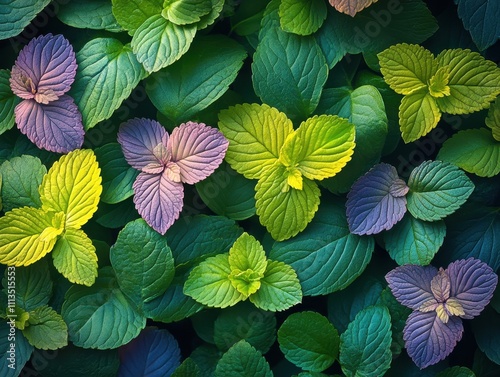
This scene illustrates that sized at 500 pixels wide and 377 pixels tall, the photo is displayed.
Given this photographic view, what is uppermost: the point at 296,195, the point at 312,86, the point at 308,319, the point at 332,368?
the point at 312,86

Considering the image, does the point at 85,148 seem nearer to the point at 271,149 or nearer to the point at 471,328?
the point at 271,149

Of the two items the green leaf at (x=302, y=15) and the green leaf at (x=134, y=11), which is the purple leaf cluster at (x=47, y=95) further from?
the green leaf at (x=302, y=15)

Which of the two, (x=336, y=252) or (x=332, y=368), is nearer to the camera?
(x=336, y=252)

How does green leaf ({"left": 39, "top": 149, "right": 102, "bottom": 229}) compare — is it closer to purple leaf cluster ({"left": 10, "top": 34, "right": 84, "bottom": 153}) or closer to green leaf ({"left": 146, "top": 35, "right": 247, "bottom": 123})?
purple leaf cluster ({"left": 10, "top": 34, "right": 84, "bottom": 153})

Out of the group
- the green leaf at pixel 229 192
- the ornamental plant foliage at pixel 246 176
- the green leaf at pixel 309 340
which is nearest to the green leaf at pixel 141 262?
the ornamental plant foliage at pixel 246 176

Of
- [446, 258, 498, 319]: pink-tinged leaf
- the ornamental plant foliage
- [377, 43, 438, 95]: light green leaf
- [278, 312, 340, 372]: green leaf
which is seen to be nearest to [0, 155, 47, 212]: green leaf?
the ornamental plant foliage

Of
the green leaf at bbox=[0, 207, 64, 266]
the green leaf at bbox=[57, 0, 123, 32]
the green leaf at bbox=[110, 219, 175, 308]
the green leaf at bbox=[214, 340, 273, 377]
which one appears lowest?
the green leaf at bbox=[214, 340, 273, 377]

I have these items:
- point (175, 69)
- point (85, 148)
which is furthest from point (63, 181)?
point (175, 69)
